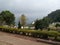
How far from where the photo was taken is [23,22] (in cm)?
3725

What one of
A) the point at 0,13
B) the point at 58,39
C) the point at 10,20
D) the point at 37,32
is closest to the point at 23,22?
the point at 10,20

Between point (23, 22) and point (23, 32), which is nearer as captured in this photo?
point (23, 32)

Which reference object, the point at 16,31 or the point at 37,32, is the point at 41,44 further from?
the point at 16,31

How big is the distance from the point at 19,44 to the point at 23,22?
82.6 ft

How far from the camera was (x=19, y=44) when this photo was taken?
1214cm

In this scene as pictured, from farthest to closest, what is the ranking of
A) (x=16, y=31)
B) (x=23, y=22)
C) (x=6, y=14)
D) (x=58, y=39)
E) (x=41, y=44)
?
(x=6, y=14)
(x=23, y=22)
(x=16, y=31)
(x=58, y=39)
(x=41, y=44)

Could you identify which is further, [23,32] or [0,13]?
[0,13]

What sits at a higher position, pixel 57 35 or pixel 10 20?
pixel 10 20

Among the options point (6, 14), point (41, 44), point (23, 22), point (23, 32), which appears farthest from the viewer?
point (6, 14)

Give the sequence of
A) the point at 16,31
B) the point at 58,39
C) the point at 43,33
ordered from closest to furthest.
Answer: the point at 58,39
the point at 43,33
the point at 16,31

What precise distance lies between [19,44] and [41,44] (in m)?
1.57

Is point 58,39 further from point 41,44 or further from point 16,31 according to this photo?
point 16,31

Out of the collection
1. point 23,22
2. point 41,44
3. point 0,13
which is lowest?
point 41,44

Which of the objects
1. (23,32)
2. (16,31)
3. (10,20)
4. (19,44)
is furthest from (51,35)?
(10,20)
